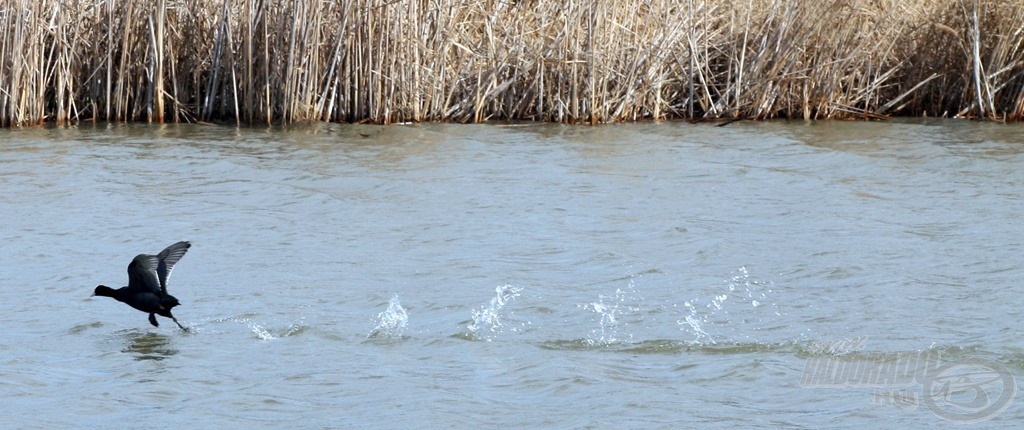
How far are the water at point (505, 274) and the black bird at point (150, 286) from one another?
0.56 feet

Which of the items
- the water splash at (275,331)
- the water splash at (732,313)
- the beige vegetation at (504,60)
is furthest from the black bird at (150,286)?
the beige vegetation at (504,60)

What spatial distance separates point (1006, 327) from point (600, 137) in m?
5.19

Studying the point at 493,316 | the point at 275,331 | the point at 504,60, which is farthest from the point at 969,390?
the point at 504,60

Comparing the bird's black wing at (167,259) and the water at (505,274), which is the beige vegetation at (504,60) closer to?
the water at (505,274)

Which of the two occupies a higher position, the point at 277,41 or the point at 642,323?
Answer: the point at 277,41

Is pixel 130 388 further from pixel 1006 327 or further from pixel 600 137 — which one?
pixel 600 137

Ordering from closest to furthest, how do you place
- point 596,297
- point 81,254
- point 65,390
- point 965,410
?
point 965,410, point 65,390, point 596,297, point 81,254

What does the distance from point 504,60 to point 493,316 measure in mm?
5286

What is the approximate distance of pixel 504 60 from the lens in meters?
10.2

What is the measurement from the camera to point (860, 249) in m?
6.29

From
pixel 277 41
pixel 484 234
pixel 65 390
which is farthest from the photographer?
pixel 277 41

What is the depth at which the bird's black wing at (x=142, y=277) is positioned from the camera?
4.89 meters

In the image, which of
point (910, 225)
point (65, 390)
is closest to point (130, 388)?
point (65, 390)

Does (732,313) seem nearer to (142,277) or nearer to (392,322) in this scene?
(392,322)
